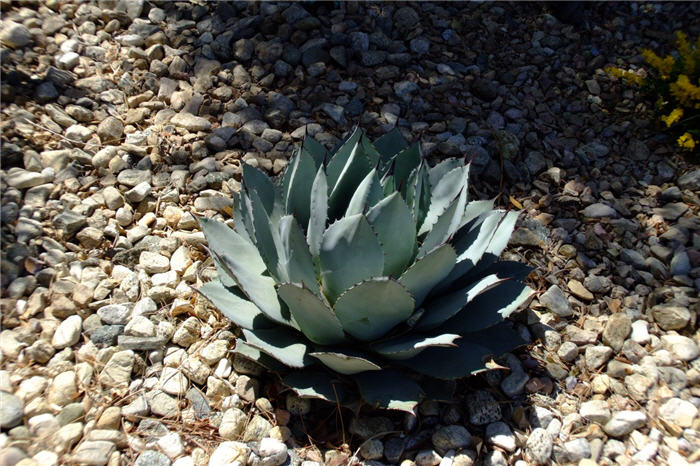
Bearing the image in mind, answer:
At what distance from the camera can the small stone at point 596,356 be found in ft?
6.10

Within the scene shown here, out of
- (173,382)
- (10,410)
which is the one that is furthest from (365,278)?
(10,410)

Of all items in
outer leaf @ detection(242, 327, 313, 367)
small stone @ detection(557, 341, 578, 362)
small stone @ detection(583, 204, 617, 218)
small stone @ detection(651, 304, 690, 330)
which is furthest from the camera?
small stone @ detection(583, 204, 617, 218)

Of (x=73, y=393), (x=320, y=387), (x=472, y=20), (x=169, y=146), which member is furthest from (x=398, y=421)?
(x=472, y=20)

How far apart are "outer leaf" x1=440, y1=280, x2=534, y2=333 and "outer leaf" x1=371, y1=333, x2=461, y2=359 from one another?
0.37 ft

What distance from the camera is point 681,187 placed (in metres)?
2.41

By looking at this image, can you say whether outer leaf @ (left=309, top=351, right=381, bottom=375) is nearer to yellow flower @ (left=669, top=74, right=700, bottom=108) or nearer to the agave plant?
the agave plant

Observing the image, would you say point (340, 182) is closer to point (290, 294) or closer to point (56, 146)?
point (290, 294)

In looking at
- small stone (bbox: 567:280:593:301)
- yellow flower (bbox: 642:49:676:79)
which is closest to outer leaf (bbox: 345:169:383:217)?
small stone (bbox: 567:280:593:301)

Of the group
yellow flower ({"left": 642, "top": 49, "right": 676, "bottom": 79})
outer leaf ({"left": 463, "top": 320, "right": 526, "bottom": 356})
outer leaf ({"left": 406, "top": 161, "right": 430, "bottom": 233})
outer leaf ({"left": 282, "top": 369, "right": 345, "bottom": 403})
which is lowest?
outer leaf ({"left": 282, "top": 369, "right": 345, "bottom": 403})

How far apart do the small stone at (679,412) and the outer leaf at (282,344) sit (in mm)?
1062

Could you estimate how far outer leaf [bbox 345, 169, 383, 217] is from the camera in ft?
→ 5.09

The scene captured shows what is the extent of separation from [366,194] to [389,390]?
51 centimetres

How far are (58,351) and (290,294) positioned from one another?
80 cm

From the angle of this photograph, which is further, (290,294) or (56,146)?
(56,146)
